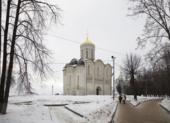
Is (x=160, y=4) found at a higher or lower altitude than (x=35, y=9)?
higher

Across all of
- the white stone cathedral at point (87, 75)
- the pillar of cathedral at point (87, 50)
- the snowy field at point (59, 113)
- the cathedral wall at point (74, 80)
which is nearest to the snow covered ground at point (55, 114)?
the snowy field at point (59, 113)

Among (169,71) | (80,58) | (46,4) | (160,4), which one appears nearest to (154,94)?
(80,58)

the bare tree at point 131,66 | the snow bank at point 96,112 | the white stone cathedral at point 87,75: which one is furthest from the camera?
the white stone cathedral at point 87,75

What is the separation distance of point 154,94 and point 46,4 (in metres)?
85.8

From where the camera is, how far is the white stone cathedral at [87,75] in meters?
100

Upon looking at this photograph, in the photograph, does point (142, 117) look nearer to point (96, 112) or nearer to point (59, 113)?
point (96, 112)

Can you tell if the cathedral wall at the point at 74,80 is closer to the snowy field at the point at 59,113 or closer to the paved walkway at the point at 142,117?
the snowy field at the point at 59,113

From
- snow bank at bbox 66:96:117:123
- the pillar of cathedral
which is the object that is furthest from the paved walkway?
the pillar of cathedral

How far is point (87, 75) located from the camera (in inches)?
3976

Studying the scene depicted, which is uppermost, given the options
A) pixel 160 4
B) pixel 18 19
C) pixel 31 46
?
pixel 160 4

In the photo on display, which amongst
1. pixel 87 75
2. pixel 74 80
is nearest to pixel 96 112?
pixel 87 75

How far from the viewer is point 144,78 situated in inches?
3659

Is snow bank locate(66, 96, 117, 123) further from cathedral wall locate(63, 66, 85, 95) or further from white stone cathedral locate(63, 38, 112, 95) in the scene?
white stone cathedral locate(63, 38, 112, 95)

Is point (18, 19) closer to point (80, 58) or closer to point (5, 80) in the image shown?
point (5, 80)
